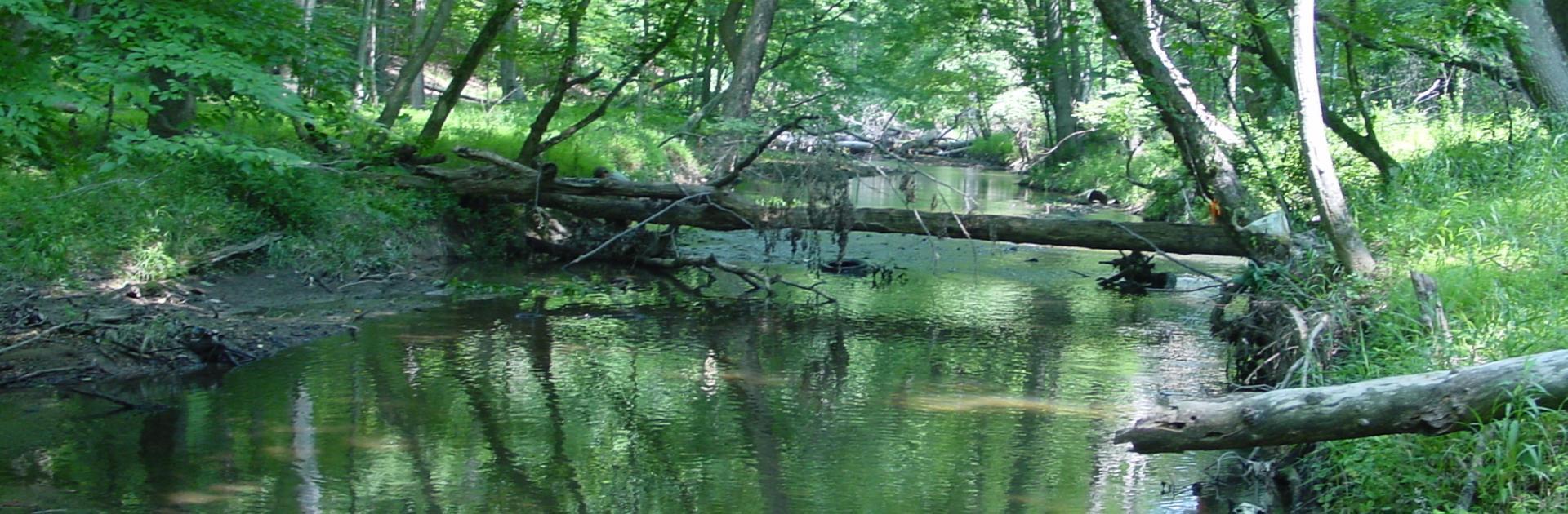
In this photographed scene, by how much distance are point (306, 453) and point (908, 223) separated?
5968mm

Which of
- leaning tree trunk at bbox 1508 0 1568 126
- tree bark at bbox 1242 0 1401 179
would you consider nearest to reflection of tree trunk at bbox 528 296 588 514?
tree bark at bbox 1242 0 1401 179

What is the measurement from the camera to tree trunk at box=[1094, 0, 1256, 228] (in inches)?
404

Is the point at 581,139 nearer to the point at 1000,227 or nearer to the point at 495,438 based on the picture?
the point at 1000,227

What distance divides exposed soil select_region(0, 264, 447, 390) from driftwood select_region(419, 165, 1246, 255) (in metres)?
2.04

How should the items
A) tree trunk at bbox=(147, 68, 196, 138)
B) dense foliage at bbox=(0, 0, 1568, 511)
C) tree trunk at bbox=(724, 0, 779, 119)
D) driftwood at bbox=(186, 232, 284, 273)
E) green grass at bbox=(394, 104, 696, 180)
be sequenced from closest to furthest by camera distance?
dense foliage at bbox=(0, 0, 1568, 511) → tree trunk at bbox=(147, 68, 196, 138) → driftwood at bbox=(186, 232, 284, 273) → tree trunk at bbox=(724, 0, 779, 119) → green grass at bbox=(394, 104, 696, 180)

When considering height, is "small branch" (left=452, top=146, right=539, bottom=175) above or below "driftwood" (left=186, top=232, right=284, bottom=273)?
above

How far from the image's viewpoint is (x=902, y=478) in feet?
19.4

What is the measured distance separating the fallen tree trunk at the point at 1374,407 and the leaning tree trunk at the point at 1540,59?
712cm

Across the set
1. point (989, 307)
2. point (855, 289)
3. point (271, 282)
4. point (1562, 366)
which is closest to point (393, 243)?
Result: point (271, 282)

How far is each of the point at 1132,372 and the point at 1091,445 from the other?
1847 millimetres

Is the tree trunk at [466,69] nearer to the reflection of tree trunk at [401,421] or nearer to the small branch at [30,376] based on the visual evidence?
the reflection of tree trunk at [401,421]

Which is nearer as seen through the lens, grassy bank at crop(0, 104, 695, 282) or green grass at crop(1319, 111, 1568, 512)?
green grass at crop(1319, 111, 1568, 512)

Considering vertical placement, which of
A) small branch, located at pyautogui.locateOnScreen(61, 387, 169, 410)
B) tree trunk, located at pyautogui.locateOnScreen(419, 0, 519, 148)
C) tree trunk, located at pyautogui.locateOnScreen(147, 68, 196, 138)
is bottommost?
small branch, located at pyautogui.locateOnScreen(61, 387, 169, 410)

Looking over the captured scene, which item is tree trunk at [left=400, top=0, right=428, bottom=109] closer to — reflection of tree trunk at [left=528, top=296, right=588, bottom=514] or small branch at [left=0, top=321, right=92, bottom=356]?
reflection of tree trunk at [left=528, top=296, right=588, bottom=514]
